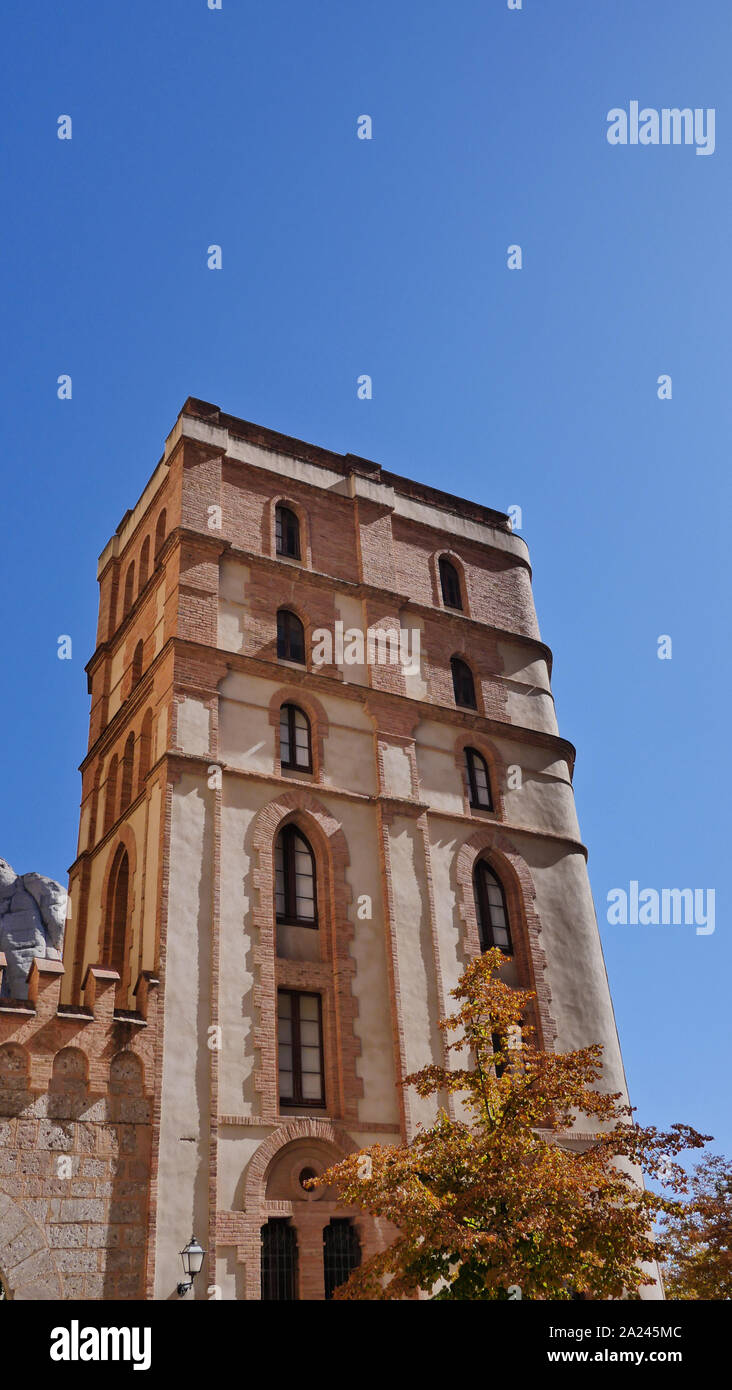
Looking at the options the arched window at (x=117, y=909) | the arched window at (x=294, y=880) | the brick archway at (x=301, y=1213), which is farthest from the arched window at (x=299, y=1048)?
A: the arched window at (x=117, y=909)

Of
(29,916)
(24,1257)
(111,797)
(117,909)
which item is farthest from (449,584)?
(29,916)

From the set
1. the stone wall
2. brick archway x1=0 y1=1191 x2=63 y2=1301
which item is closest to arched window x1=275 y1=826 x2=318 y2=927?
the stone wall

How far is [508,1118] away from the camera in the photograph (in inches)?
613

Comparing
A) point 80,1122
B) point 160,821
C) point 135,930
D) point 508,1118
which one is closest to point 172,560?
point 160,821

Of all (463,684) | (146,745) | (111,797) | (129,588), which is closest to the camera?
(146,745)

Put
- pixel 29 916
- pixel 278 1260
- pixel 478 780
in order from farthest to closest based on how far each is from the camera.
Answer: pixel 29 916 → pixel 478 780 → pixel 278 1260

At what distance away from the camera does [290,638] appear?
891 inches

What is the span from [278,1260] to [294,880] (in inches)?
246

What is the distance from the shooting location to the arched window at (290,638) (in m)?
22.3

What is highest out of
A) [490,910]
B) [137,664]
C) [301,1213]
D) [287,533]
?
[287,533]

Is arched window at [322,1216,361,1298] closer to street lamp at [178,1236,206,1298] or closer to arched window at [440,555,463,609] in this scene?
street lamp at [178,1236,206,1298]

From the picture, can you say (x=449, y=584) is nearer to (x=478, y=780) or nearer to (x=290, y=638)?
(x=478, y=780)

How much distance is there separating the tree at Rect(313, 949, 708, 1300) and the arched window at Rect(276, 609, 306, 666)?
842cm
